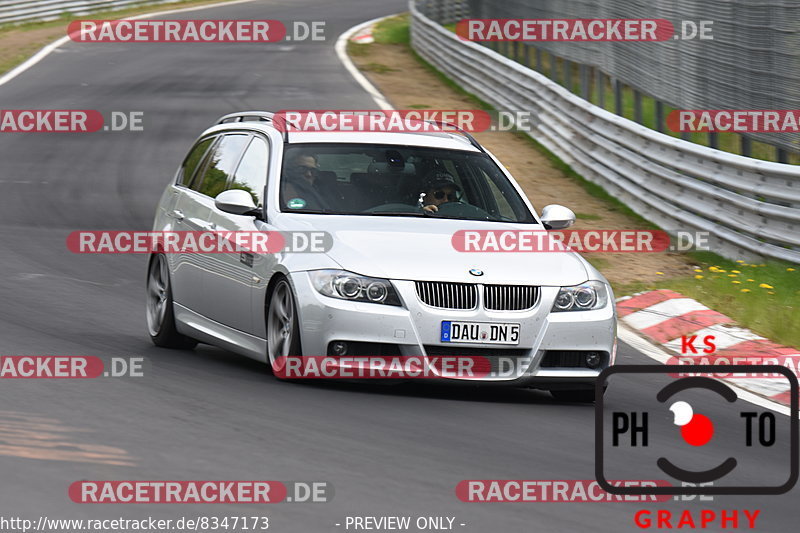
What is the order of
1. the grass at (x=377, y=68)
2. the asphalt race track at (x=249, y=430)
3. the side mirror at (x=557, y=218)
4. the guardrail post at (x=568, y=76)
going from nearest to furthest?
the asphalt race track at (x=249, y=430) < the side mirror at (x=557, y=218) < the guardrail post at (x=568, y=76) < the grass at (x=377, y=68)

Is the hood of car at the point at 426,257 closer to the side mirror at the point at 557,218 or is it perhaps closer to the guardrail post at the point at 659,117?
the side mirror at the point at 557,218

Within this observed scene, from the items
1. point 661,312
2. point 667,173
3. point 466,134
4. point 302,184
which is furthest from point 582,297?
point 667,173

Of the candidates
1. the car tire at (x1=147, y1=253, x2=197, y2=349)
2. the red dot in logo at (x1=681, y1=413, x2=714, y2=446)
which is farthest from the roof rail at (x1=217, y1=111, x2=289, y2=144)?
the red dot in logo at (x1=681, y1=413, x2=714, y2=446)

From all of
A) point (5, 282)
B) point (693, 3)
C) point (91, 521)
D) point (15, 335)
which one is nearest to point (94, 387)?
point (15, 335)

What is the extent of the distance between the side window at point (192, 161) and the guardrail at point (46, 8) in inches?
1273

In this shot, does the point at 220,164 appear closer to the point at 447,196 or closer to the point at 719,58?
the point at 447,196

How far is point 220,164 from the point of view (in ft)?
34.7

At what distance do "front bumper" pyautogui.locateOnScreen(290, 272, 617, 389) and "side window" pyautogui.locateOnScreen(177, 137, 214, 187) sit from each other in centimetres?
268

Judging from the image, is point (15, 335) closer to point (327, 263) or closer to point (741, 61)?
point (327, 263)

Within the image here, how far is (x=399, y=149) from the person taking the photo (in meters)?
9.88

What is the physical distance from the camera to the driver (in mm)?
9680

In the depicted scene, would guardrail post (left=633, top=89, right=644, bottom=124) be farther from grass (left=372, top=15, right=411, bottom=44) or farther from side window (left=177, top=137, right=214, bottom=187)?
grass (left=372, top=15, right=411, bottom=44)

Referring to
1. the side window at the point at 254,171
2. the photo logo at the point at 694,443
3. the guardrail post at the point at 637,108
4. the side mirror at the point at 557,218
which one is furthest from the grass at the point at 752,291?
the guardrail post at the point at 637,108

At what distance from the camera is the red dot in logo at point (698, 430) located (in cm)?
805
